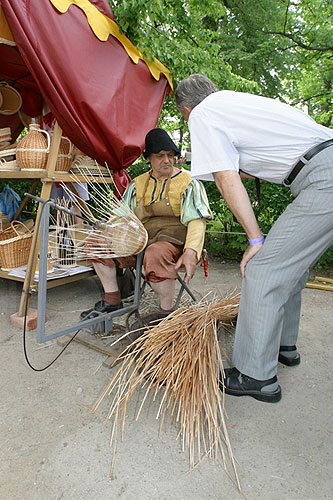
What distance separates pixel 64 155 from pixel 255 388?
2337 millimetres

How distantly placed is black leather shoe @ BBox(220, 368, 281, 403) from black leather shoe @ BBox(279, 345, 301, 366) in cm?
37

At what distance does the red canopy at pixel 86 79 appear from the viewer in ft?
7.99

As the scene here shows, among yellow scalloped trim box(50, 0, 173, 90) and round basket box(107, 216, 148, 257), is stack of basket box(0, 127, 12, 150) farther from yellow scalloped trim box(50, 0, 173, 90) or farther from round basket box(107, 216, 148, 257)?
round basket box(107, 216, 148, 257)

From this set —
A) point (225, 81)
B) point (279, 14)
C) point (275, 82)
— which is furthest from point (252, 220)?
point (279, 14)

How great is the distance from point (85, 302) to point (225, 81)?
3683mm

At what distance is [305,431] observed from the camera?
62.4 inches

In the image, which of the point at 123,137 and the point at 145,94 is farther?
the point at 145,94

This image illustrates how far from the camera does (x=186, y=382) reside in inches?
63.1

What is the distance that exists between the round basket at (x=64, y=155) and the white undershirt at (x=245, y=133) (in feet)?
5.36

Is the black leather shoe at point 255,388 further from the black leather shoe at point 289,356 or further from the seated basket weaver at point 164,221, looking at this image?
the seated basket weaver at point 164,221

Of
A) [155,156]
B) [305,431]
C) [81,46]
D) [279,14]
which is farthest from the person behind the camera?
[279,14]

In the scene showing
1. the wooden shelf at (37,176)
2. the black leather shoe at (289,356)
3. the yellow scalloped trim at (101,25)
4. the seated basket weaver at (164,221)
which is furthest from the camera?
the wooden shelf at (37,176)

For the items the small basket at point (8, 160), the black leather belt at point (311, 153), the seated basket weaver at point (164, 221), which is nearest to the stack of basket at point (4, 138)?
the small basket at point (8, 160)

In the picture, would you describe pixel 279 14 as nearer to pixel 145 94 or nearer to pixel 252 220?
pixel 145 94
